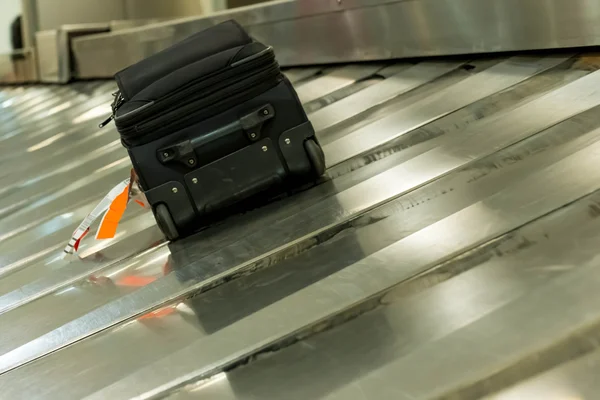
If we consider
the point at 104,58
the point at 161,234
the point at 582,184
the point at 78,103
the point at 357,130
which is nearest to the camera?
the point at 582,184

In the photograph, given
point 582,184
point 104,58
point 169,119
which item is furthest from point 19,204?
point 104,58

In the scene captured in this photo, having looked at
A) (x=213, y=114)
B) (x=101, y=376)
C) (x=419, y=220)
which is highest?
(x=213, y=114)

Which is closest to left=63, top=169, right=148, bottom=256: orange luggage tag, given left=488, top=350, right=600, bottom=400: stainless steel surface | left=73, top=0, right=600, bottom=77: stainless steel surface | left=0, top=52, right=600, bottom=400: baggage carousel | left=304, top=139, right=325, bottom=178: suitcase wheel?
left=0, top=52, right=600, bottom=400: baggage carousel

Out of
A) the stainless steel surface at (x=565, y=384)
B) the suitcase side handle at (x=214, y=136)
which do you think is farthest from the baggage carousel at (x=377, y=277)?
the suitcase side handle at (x=214, y=136)

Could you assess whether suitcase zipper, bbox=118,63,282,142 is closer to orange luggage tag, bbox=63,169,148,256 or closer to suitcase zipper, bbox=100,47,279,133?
suitcase zipper, bbox=100,47,279,133

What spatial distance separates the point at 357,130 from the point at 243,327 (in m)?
0.73

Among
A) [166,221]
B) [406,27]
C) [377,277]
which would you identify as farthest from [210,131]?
[406,27]

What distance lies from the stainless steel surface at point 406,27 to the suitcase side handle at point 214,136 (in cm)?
72

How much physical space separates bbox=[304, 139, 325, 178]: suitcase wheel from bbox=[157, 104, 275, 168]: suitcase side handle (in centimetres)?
9

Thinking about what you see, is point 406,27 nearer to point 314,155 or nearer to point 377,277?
point 314,155

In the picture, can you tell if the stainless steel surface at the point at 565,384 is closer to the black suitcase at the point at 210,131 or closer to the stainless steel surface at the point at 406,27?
the black suitcase at the point at 210,131

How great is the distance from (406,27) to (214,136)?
2.93 ft

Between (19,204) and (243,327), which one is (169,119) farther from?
(19,204)

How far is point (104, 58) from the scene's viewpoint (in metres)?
3.31
